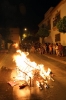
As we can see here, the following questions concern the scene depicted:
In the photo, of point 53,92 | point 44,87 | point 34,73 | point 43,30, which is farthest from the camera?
point 43,30

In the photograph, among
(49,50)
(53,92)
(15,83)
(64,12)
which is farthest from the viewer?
(49,50)

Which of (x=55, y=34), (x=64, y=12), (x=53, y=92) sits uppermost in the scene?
(x=64, y=12)

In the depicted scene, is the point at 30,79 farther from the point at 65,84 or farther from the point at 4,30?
the point at 4,30

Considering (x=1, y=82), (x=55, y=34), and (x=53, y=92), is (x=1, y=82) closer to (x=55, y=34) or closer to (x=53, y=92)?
(x=53, y=92)

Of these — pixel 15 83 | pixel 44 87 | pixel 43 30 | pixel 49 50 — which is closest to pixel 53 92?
pixel 44 87

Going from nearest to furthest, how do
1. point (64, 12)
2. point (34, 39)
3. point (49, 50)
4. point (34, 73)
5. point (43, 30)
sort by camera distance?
point (34, 73) < point (64, 12) < point (49, 50) < point (43, 30) < point (34, 39)

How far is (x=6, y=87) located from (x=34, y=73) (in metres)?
1.69

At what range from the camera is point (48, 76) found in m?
9.88

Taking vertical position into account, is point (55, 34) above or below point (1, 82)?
above

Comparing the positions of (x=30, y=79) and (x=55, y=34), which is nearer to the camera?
(x=30, y=79)

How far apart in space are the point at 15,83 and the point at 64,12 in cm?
1715

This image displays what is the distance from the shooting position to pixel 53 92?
23.5 feet

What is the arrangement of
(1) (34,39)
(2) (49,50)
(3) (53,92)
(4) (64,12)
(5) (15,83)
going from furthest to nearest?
(1) (34,39)
(2) (49,50)
(4) (64,12)
(5) (15,83)
(3) (53,92)

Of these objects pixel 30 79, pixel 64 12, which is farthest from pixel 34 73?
pixel 64 12
